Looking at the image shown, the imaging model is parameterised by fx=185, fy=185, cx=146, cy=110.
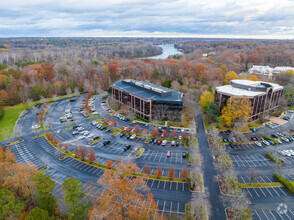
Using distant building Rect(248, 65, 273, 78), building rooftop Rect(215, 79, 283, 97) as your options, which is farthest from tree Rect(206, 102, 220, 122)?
distant building Rect(248, 65, 273, 78)

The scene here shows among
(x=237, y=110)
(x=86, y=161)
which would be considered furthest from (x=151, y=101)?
(x=86, y=161)

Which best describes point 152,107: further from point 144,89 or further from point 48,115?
point 48,115

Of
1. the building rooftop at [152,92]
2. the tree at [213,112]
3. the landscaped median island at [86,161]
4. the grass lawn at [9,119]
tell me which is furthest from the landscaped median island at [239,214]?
the grass lawn at [9,119]

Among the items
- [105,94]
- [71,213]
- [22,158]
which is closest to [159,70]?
[105,94]

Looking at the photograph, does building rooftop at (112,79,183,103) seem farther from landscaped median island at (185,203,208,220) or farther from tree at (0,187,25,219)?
tree at (0,187,25,219)

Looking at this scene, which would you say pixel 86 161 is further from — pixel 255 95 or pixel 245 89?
pixel 245 89

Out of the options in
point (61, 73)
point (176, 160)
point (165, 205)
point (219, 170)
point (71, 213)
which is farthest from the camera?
point (61, 73)

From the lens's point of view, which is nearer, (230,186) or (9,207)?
(9,207)
